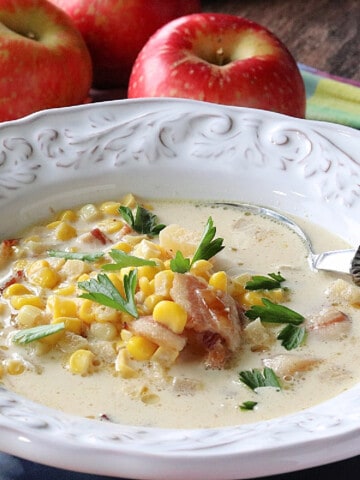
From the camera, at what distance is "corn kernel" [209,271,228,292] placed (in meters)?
2.67

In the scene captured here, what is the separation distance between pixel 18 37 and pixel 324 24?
1993 mm

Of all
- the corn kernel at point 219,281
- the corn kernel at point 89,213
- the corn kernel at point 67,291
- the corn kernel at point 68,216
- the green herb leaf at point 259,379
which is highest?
the corn kernel at point 219,281

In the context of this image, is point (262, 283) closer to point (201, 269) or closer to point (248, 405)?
point (201, 269)

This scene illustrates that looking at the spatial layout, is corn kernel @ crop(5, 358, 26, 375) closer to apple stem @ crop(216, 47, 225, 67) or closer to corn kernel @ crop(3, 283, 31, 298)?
corn kernel @ crop(3, 283, 31, 298)

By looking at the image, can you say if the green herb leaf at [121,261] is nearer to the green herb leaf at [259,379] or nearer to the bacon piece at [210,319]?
the bacon piece at [210,319]

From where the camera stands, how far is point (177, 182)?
3455mm

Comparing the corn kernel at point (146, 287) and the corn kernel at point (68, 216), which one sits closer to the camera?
the corn kernel at point (146, 287)

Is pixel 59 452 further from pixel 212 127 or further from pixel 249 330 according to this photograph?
pixel 212 127

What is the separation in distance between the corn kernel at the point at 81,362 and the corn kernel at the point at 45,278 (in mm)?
392

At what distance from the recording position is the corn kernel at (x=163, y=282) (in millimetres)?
2600

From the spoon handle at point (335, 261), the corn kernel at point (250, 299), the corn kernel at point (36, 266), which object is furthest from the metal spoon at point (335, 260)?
the corn kernel at point (36, 266)

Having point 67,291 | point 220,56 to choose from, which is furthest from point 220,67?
point 67,291

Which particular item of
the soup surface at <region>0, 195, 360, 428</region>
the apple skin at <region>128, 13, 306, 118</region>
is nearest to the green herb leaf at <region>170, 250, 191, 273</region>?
the soup surface at <region>0, 195, 360, 428</region>

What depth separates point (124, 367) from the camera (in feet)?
8.12
